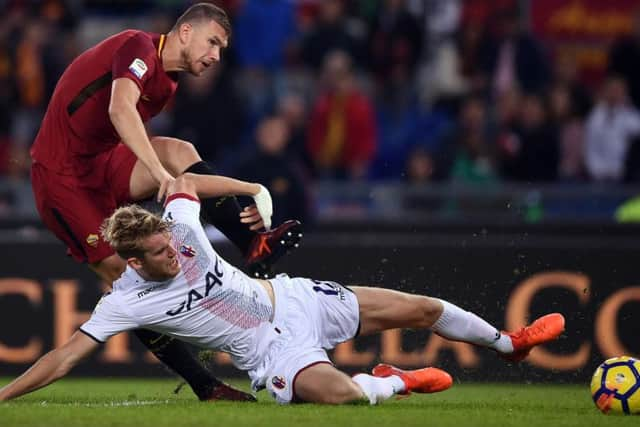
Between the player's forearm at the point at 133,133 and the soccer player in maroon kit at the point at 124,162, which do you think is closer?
the player's forearm at the point at 133,133

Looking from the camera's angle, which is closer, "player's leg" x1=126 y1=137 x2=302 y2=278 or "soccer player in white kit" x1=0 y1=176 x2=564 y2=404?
"soccer player in white kit" x1=0 y1=176 x2=564 y2=404

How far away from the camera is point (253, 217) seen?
932cm

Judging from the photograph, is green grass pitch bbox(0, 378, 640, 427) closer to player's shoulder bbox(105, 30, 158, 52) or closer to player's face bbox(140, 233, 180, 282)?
player's face bbox(140, 233, 180, 282)

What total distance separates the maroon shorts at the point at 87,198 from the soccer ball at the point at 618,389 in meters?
3.14

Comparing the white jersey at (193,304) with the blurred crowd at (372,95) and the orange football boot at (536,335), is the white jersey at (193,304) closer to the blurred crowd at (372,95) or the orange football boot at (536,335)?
the orange football boot at (536,335)

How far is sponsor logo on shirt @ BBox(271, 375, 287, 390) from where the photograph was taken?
872cm

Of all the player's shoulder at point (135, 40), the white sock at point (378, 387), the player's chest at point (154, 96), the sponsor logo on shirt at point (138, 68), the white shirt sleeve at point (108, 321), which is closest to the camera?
the white shirt sleeve at point (108, 321)

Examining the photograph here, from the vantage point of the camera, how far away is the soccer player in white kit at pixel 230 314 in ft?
27.5

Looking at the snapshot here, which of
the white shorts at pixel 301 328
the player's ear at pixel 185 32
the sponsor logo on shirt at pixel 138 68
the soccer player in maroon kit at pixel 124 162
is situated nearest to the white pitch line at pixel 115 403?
the soccer player in maroon kit at pixel 124 162

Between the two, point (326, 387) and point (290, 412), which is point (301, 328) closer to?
point (326, 387)

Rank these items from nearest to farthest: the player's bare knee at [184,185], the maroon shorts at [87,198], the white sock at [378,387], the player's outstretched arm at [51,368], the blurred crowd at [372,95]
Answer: the player's outstretched arm at [51,368] → the white sock at [378,387] → the player's bare knee at [184,185] → the maroon shorts at [87,198] → the blurred crowd at [372,95]

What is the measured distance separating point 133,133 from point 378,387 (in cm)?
207

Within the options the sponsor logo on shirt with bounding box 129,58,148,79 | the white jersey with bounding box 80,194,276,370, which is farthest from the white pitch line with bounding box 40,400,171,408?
the sponsor logo on shirt with bounding box 129,58,148,79

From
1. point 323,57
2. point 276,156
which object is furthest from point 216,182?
point 323,57
